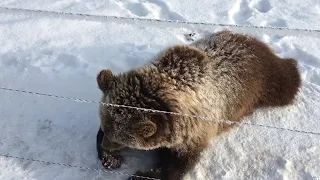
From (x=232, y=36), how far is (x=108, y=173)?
6.06 ft

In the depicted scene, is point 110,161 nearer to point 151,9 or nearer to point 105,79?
point 105,79

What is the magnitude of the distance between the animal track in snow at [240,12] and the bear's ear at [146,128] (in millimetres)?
2997

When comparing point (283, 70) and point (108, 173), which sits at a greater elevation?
point (283, 70)

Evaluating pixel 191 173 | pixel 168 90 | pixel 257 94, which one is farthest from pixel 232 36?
pixel 191 173

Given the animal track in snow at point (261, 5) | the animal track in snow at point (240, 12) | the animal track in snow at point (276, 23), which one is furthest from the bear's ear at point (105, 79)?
the animal track in snow at point (261, 5)

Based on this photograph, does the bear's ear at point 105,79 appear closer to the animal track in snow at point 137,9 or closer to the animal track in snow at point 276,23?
the animal track in snow at point 137,9

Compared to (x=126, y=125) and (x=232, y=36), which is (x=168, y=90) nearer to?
(x=126, y=125)

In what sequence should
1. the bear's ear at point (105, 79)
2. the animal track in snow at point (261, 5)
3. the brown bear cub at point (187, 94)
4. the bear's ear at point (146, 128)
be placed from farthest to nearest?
the animal track in snow at point (261, 5), the bear's ear at point (105, 79), the brown bear cub at point (187, 94), the bear's ear at point (146, 128)

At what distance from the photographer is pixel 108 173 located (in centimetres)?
401

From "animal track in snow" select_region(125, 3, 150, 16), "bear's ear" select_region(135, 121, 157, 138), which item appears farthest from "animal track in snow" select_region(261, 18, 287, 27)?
"bear's ear" select_region(135, 121, 157, 138)

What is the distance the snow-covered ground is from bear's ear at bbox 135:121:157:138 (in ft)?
2.53

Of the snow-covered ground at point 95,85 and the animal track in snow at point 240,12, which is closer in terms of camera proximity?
the snow-covered ground at point 95,85

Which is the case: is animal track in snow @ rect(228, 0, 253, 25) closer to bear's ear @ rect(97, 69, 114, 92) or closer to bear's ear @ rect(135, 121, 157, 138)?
bear's ear @ rect(97, 69, 114, 92)

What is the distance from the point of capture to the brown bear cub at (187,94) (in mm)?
3535
